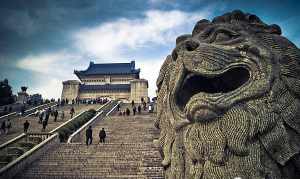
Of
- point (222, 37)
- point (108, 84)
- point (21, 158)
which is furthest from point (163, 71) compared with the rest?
point (108, 84)

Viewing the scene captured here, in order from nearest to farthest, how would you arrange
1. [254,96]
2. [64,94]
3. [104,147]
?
[254,96] < [104,147] < [64,94]

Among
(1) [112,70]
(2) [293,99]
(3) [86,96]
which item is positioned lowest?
(2) [293,99]

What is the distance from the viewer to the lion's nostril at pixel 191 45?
10.7 feet

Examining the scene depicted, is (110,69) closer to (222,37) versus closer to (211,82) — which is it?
(211,82)

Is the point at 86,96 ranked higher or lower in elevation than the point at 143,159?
higher

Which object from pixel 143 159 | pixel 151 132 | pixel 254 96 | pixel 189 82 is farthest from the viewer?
pixel 151 132

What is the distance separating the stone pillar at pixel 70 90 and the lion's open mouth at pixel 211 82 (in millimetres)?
41493

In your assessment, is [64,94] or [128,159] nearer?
[128,159]

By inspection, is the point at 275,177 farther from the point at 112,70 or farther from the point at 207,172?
the point at 112,70

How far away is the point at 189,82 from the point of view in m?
3.39

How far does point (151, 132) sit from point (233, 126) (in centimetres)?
1099

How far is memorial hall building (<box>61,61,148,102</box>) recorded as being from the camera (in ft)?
141

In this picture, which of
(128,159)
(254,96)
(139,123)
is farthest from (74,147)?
(254,96)

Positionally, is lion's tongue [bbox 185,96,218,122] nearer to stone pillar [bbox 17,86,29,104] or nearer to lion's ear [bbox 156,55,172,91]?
lion's ear [bbox 156,55,172,91]
